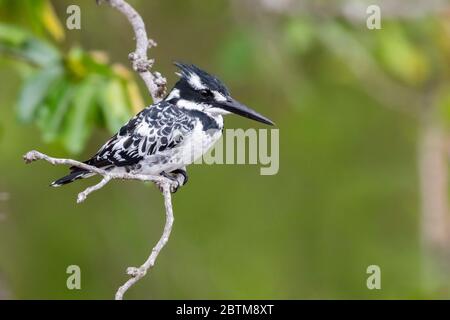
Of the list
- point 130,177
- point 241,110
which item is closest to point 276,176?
point 241,110

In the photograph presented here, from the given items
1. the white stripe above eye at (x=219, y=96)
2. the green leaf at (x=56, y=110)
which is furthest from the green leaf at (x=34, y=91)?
the white stripe above eye at (x=219, y=96)

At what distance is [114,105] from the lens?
5160 millimetres

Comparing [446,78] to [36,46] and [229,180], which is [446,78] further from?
[36,46]

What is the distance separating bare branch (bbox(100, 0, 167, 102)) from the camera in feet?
13.6

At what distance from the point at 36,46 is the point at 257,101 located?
155 inches

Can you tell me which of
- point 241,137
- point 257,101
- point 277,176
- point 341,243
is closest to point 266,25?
point 257,101

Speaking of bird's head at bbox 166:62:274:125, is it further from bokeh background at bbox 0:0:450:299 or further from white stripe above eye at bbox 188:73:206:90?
bokeh background at bbox 0:0:450:299

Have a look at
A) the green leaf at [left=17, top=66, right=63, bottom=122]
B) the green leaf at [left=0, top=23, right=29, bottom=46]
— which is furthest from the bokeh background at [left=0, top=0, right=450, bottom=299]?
the green leaf at [left=17, top=66, right=63, bottom=122]

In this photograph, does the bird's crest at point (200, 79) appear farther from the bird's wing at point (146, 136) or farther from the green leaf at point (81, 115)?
the green leaf at point (81, 115)

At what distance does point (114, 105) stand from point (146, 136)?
2.69 feet

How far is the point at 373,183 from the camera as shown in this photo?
9148 mm

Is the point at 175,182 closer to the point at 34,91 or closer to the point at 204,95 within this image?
the point at 204,95

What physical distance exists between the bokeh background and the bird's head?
170 cm
